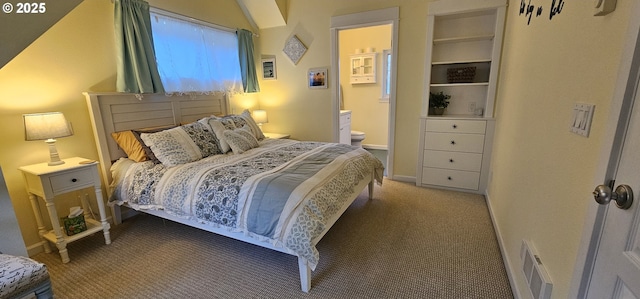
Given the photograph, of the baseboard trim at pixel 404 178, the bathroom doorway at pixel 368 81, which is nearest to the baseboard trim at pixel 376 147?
the bathroom doorway at pixel 368 81

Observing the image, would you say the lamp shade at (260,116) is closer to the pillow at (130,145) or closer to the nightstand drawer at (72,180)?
the pillow at (130,145)

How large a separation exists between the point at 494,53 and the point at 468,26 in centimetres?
48

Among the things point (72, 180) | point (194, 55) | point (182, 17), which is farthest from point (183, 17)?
point (72, 180)

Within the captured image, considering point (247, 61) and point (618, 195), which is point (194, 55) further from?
point (618, 195)

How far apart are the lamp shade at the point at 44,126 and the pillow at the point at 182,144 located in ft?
1.82

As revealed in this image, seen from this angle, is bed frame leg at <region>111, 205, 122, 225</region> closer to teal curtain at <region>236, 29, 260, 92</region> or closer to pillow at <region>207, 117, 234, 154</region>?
pillow at <region>207, 117, 234, 154</region>

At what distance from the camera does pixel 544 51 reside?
1446 millimetres

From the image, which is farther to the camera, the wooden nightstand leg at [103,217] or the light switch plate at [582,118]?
the wooden nightstand leg at [103,217]

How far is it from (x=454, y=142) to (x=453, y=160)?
21cm

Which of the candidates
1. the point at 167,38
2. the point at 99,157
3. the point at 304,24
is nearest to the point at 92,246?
the point at 99,157

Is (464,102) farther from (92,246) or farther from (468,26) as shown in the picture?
(92,246)

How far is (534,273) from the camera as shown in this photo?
4.22 ft

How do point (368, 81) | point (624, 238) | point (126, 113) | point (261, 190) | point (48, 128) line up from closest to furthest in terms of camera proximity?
point (624, 238), point (261, 190), point (48, 128), point (126, 113), point (368, 81)

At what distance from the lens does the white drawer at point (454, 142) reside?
295 cm
